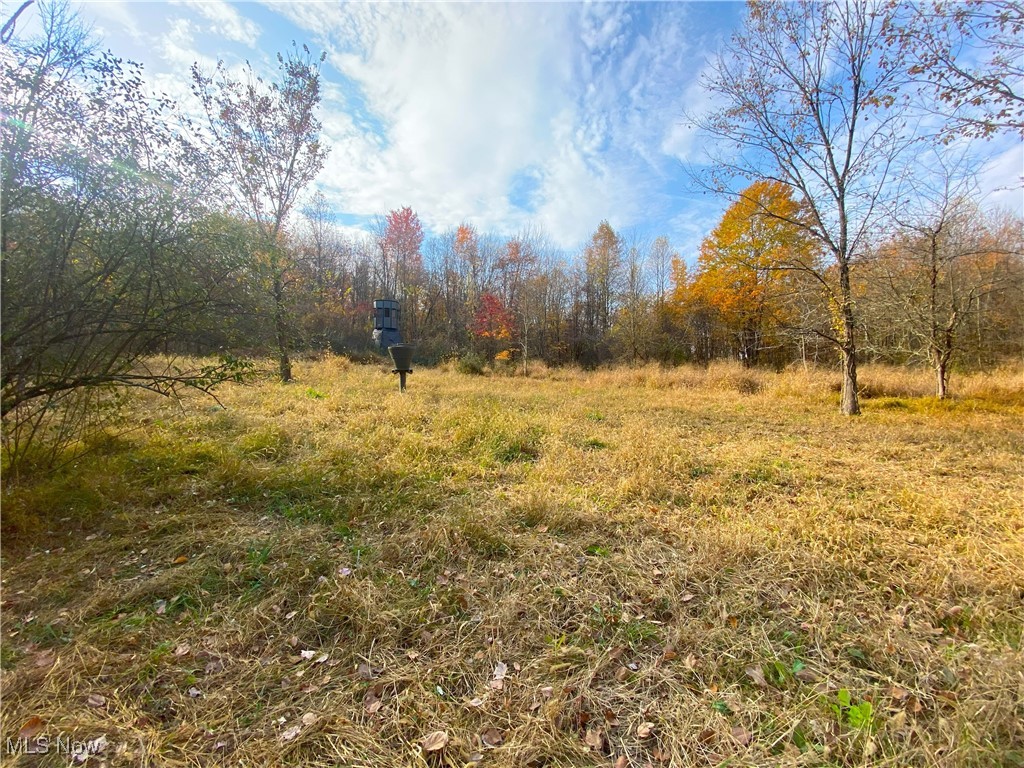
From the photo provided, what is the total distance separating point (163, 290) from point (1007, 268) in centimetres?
1603

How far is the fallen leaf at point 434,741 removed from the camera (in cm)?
150

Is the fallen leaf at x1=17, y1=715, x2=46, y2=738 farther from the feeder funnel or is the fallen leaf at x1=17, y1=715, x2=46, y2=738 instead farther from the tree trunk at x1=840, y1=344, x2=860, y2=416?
the tree trunk at x1=840, y1=344, x2=860, y2=416

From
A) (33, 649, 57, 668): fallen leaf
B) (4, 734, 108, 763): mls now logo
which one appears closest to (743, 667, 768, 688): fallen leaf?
(4, 734, 108, 763): mls now logo

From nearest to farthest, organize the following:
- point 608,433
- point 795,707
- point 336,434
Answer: point 795,707, point 336,434, point 608,433

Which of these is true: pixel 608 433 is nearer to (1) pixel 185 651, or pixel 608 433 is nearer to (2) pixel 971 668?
(2) pixel 971 668

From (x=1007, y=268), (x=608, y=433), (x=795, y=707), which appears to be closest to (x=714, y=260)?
(x=1007, y=268)

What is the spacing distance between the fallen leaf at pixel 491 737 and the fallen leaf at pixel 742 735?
0.92 metres

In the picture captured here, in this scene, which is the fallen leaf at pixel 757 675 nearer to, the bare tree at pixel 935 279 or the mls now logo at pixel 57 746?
the mls now logo at pixel 57 746

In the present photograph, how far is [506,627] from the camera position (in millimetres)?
2102

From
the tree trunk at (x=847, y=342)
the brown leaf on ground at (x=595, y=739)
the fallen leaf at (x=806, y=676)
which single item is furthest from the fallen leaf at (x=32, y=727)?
the tree trunk at (x=847, y=342)

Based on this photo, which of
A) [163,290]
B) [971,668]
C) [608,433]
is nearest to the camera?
[971,668]

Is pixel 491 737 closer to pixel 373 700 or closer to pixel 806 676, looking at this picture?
pixel 373 700

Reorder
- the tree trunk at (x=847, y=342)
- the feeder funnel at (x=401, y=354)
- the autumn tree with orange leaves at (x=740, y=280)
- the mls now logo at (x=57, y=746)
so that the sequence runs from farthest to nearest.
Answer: the autumn tree with orange leaves at (x=740, y=280) < the feeder funnel at (x=401, y=354) < the tree trunk at (x=847, y=342) < the mls now logo at (x=57, y=746)

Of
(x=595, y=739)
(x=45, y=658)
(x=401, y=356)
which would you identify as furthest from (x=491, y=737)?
(x=401, y=356)
